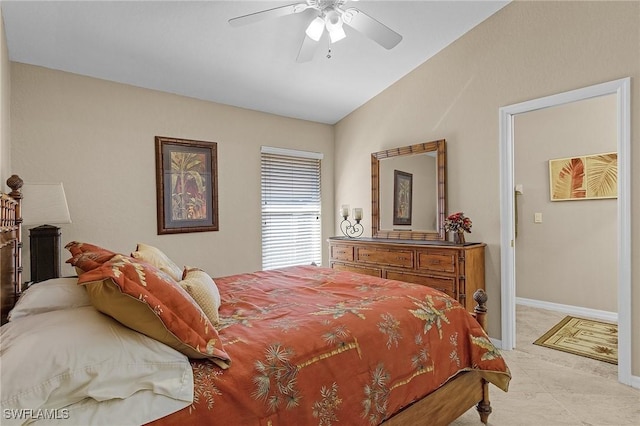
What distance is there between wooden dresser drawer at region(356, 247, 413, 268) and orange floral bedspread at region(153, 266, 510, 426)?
1.36 m

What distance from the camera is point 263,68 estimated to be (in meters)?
3.35

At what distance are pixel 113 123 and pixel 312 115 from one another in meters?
2.33

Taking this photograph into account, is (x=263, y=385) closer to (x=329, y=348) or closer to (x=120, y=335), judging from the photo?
(x=329, y=348)

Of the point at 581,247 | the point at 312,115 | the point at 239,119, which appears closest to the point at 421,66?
the point at 312,115

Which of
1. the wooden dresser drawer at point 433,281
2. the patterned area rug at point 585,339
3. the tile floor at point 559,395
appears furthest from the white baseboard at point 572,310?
the wooden dresser drawer at point 433,281

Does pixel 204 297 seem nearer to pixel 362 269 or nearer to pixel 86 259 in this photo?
pixel 86 259

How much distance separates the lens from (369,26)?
2.28 m

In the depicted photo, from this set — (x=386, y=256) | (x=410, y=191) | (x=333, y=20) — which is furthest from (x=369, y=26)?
(x=386, y=256)

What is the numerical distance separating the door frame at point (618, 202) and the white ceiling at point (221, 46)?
3.48 ft

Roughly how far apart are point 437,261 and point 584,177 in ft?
8.28

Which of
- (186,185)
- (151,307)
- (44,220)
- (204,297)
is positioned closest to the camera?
(151,307)

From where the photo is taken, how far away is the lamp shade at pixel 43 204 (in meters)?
2.20

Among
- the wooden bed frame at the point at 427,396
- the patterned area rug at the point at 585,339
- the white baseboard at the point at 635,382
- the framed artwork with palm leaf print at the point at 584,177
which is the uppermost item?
the framed artwork with palm leaf print at the point at 584,177

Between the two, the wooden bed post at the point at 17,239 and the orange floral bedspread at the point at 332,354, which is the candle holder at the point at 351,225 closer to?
the orange floral bedspread at the point at 332,354
